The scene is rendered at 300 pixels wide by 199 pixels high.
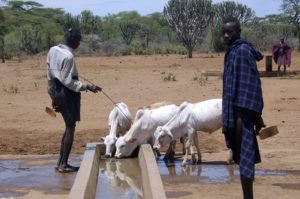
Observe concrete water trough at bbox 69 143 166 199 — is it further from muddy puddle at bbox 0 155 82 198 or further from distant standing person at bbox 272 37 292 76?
distant standing person at bbox 272 37 292 76

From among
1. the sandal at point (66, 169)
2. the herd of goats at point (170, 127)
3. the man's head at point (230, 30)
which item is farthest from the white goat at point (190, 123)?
the man's head at point (230, 30)

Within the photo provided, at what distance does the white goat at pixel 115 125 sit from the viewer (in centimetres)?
778

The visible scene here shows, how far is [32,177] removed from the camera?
663 cm

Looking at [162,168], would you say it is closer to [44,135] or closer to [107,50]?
[44,135]

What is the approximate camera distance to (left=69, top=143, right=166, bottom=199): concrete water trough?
4.64 meters

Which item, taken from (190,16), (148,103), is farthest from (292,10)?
(148,103)

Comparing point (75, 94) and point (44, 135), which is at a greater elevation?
point (75, 94)

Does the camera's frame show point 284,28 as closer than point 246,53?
No

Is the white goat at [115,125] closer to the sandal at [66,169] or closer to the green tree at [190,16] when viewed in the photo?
the sandal at [66,169]

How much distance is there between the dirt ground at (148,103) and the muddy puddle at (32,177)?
0.79 metres

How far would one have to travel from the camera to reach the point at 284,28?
171ft

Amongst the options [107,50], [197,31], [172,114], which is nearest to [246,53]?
[172,114]

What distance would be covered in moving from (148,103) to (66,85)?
7.23 meters

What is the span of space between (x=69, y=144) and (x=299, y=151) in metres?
3.62
